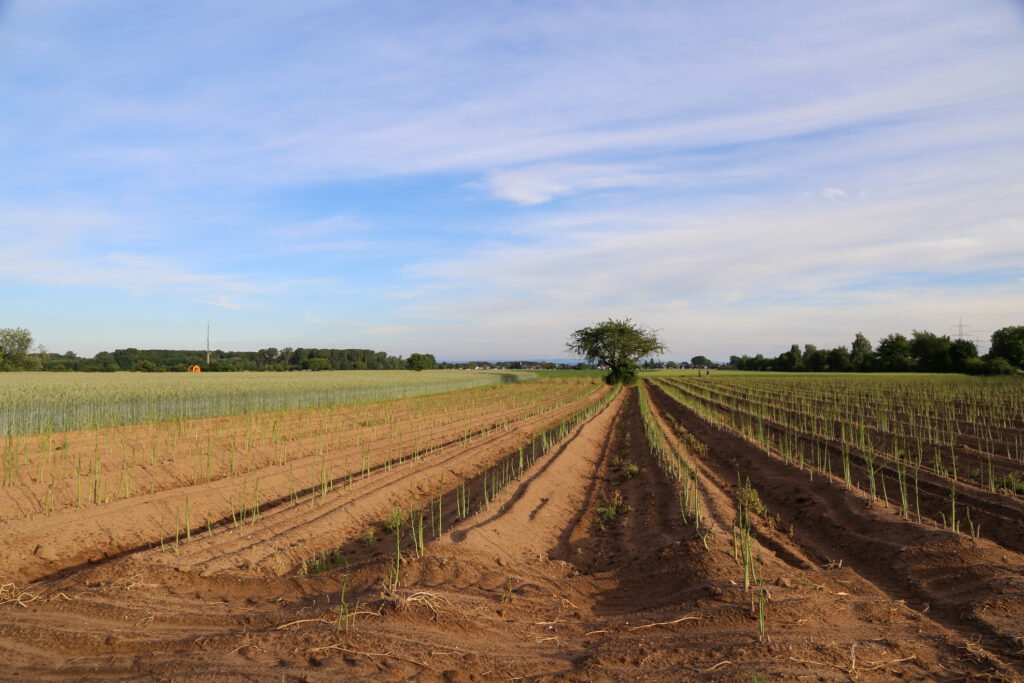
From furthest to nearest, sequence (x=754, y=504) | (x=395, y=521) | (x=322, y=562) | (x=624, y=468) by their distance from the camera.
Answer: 1. (x=624, y=468)
2. (x=754, y=504)
3. (x=395, y=521)
4. (x=322, y=562)

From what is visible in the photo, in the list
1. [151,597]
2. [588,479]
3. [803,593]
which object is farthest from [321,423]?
[803,593]

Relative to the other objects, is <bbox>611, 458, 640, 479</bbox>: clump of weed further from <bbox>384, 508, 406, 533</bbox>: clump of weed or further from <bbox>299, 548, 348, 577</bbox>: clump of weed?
<bbox>299, 548, 348, 577</bbox>: clump of weed

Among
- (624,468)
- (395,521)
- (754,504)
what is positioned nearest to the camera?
(395,521)

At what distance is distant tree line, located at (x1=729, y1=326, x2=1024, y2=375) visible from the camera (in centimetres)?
6443

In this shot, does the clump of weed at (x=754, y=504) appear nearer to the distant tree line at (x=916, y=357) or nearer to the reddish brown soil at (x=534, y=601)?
the reddish brown soil at (x=534, y=601)

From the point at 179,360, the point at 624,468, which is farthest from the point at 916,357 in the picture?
the point at 179,360

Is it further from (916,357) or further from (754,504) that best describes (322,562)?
(916,357)

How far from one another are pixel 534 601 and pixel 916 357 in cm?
9813

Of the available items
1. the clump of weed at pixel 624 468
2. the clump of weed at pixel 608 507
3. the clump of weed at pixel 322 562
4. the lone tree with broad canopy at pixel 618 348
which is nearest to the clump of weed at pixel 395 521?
the clump of weed at pixel 322 562

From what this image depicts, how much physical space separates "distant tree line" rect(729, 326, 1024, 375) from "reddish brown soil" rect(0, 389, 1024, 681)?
2628 inches

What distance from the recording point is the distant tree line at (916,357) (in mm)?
64425

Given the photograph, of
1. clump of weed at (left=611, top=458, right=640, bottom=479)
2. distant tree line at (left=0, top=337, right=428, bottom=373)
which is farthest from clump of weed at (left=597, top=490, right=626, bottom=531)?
distant tree line at (left=0, top=337, right=428, bottom=373)

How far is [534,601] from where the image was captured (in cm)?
496

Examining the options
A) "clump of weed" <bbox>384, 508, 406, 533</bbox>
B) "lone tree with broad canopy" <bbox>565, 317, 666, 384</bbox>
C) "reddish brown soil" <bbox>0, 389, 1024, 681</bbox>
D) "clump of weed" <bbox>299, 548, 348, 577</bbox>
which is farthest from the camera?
"lone tree with broad canopy" <bbox>565, 317, 666, 384</bbox>
